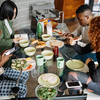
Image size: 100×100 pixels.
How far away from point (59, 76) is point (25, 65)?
0.32m

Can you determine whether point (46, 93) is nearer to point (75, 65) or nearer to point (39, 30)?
point (75, 65)

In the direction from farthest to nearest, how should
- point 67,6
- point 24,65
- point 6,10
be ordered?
point 67,6 → point 6,10 → point 24,65

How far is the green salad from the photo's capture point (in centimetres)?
75

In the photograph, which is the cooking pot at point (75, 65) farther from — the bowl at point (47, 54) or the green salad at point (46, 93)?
the green salad at point (46, 93)

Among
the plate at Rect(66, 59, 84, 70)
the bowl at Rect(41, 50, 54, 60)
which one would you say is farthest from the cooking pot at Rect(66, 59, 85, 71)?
the bowl at Rect(41, 50, 54, 60)

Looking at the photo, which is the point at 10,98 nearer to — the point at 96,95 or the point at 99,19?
the point at 96,95

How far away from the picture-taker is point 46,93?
2.50ft

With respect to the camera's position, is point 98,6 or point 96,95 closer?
point 96,95

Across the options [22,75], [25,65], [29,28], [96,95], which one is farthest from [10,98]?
[29,28]

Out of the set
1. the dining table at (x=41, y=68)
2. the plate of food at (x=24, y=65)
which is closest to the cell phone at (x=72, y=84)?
the dining table at (x=41, y=68)

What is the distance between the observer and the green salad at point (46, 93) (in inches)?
29.5

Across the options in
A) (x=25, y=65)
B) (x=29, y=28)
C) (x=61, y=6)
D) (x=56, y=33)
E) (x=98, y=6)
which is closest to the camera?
(x=25, y=65)

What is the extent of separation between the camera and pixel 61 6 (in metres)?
4.91

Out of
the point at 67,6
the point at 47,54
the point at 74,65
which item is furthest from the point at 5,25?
the point at 67,6
